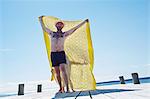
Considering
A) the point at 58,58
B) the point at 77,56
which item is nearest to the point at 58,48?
the point at 58,58

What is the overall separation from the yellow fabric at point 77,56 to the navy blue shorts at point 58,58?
8.9 inches

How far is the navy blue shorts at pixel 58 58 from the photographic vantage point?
10234 millimetres

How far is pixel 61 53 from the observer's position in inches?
404

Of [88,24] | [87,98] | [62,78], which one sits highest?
[88,24]

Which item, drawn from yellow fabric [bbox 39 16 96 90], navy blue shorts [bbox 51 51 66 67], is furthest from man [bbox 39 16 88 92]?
yellow fabric [bbox 39 16 96 90]

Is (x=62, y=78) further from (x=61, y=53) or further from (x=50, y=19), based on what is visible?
(x=50, y=19)

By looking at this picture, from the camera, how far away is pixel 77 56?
10586 millimetres

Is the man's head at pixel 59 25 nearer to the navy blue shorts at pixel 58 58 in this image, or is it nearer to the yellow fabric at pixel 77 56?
the yellow fabric at pixel 77 56

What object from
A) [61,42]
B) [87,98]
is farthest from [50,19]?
[87,98]

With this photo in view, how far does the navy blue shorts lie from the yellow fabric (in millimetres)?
226

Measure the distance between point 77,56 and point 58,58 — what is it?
0.86 meters

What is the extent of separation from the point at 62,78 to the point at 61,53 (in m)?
1.08

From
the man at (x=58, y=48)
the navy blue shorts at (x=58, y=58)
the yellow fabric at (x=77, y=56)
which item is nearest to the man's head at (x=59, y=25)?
the man at (x=58, y=48)

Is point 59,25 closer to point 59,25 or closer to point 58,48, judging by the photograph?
point 59,25
